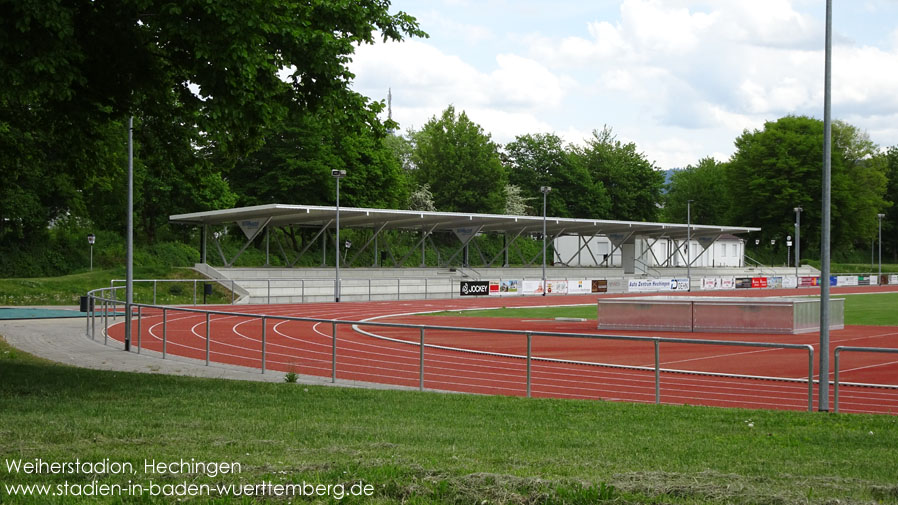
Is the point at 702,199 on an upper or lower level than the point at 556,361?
upper

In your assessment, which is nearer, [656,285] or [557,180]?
[656,285]

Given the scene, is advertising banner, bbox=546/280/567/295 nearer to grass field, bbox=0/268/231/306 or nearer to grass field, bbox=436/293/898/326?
grass field, bbox=436/293/898/326

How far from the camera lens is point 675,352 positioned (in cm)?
2178

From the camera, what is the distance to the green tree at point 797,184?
9825 centimetres

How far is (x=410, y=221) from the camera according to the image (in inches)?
2213

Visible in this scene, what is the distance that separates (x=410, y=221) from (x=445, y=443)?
47941 mm

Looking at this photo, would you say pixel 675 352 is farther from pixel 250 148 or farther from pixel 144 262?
pixel 144 262

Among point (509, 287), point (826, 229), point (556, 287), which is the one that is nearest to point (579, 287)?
point (556, 287)

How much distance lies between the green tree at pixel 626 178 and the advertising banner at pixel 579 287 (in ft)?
154

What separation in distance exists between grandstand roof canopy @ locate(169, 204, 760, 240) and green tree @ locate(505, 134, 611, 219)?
22.2 m

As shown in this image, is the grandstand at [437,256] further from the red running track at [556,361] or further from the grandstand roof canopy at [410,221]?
the red running track at [556,361]

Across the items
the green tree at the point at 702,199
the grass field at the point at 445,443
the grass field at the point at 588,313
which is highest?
the green tree at the point at 702,199

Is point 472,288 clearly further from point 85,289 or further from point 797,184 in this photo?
point 797,184

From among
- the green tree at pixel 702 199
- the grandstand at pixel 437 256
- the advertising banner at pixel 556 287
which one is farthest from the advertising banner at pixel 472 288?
the green tree at pixel 702 199
